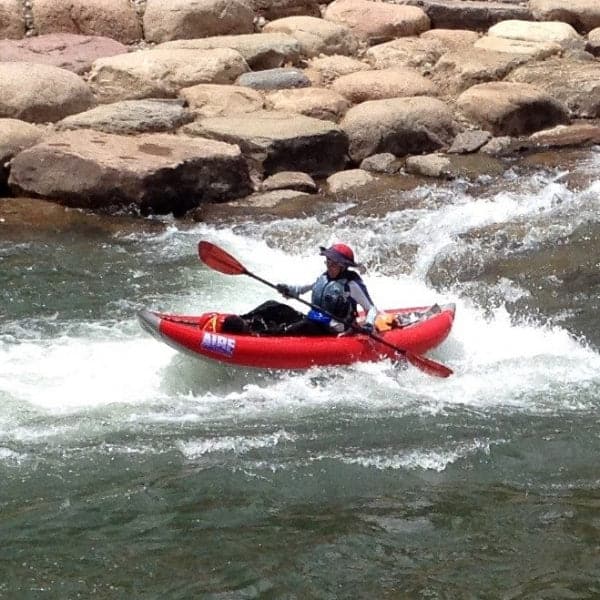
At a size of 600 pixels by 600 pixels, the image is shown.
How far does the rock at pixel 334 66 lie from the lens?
488 inches

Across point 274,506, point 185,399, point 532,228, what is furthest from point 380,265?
point 274,506

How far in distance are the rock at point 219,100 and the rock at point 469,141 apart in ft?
6.89

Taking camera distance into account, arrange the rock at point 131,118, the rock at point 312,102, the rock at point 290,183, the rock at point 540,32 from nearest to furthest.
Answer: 1. the rock at point 290,183
2. the rock at point 131,118
3. the rock at point 312,102
4. the rock at point 540,32

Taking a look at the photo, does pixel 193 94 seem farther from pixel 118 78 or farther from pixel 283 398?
pixel 283 398

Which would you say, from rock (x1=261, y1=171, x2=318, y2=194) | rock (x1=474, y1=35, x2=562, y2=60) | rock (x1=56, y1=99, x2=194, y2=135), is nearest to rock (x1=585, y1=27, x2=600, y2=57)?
rock (x1=474, y1=35, x2=562, y2=60)

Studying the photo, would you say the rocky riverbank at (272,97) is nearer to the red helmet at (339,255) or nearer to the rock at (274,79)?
the rock at (274,79)

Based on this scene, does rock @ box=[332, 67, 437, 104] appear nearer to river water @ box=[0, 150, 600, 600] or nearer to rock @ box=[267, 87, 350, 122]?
rock @ box=[267, 87, 350, 122]

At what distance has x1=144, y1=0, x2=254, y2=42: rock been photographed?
12.8m

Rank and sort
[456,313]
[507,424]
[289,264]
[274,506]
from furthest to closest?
[289,264] → [456,313] → [507,424] → [274,506]

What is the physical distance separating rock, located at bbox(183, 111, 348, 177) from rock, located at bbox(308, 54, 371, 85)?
1830mm

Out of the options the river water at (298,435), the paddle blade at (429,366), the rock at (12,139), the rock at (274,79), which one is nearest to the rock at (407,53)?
the rock at (274,79)

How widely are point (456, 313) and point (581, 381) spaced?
1417mm

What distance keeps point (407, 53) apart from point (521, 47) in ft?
4.70

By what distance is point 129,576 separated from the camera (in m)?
4.30
